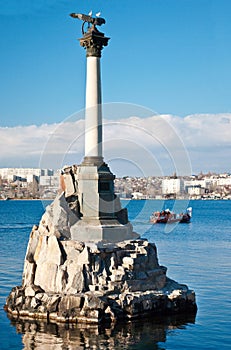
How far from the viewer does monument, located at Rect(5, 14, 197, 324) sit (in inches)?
702

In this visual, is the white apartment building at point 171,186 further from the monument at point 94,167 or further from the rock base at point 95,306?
the rock base at point 95,306

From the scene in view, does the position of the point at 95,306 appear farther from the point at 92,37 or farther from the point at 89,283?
the point at 92,37

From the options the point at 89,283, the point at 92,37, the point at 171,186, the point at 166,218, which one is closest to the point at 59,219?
the point at 89,283

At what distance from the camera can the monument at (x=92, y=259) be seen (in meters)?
17.8

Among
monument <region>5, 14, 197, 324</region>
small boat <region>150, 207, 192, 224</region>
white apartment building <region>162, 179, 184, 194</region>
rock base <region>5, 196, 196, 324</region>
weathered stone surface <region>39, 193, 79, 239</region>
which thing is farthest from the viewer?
white apartment building <region>162, 179, 184, 194</region>

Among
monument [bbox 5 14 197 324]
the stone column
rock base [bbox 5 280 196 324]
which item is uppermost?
the stone column

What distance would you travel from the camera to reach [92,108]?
21.1 metres

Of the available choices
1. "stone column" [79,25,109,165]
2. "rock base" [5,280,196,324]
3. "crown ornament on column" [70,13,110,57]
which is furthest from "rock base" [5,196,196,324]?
"crown ornament on column" [70,13,110,57]

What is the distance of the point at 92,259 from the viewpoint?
18562 mm

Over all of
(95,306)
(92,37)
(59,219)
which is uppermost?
(92,37)

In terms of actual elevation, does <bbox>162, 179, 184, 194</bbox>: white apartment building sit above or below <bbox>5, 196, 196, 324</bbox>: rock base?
above

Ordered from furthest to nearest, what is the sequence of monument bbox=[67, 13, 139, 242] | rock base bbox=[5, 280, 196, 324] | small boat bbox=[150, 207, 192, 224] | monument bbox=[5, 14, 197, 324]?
1. small boat bbox=[150, 207, 192, 224]
2. monument bbox=[67, 13, 139, 242]
3. monument bbox=[5, 14, 197, 324]
4. rock base bbox=[5, 280, 196, 324]

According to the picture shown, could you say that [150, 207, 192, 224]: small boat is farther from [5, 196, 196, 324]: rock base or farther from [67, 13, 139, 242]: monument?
[5, 196, 196, 324]: rock base

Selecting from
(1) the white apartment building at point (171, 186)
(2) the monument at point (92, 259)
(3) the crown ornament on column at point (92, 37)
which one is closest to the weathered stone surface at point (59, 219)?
(2) the monument at point (92, 259)
